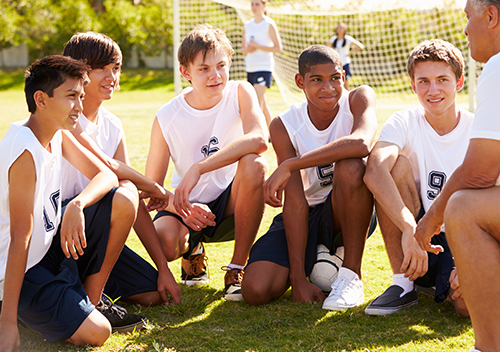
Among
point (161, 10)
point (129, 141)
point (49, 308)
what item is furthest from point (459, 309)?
point (161, 10)

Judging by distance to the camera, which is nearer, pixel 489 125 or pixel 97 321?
pixel 489 125

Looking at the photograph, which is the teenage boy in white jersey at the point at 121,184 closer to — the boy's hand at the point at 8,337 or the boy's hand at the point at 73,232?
the boy's hand at the point at 73,232

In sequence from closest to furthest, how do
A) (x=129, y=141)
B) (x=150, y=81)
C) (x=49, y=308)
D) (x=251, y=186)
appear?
1. (x=49, y=308)
2. (x=251, y=186)
3. (x=129, y=141)
4. (x=150, y=81)

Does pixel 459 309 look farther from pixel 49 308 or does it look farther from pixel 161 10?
pixel 161 10

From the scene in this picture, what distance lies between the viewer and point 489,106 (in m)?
1.96

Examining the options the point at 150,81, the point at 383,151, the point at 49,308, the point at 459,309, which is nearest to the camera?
the point at 49,308

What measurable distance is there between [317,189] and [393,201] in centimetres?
70

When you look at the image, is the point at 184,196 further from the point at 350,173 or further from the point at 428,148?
the point at 428,148

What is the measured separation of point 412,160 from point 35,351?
2.19 m

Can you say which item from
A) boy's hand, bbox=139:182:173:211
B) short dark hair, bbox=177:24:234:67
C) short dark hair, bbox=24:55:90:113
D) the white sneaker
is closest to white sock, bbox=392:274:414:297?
the white sneaker

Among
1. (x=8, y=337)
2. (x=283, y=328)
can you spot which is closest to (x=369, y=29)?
(x=283, y=328)

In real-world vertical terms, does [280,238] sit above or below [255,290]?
above

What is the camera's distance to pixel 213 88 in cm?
343

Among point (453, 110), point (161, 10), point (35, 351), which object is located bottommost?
point (35, 351)
